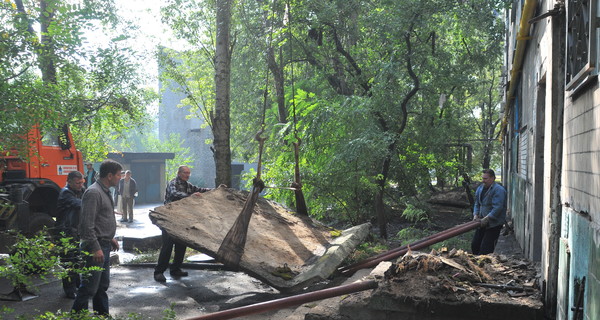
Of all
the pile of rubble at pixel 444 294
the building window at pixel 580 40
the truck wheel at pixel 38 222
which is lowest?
the pile of rubble at pixel 444 294

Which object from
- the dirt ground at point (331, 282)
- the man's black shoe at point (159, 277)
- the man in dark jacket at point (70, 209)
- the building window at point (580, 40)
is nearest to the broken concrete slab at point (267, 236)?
the dirt ground at point (331, 282)

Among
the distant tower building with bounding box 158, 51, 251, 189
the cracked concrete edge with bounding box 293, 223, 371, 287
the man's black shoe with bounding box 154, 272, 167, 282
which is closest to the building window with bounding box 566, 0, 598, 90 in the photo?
the cracked concrete edge with bounding box 293, 223, 371, 287

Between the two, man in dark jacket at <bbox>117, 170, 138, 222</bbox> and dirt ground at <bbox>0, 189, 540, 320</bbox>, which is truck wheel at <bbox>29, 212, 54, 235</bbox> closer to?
dirt ground at <bbox>0, 189, 540, 320</bbox>

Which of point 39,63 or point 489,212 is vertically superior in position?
point 39,63

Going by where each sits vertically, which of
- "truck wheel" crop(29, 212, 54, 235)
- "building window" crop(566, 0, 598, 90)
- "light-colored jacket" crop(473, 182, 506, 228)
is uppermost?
"building window" crop(566, 0, 598, 90)

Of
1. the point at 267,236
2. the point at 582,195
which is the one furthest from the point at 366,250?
the point at 582,195

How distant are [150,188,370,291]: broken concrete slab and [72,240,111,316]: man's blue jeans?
47.7 inches

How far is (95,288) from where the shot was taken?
18.3ft

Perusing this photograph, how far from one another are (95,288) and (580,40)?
16.0 feet

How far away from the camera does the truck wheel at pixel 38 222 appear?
9672mm

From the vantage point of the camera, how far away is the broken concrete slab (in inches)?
274

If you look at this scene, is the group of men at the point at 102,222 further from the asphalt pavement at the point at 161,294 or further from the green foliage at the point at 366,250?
the green foliage at the point at 366,250

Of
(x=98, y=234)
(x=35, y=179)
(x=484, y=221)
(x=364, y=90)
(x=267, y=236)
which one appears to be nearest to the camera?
(x=98, y=234)

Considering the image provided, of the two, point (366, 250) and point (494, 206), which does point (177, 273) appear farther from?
point (494, 206)
